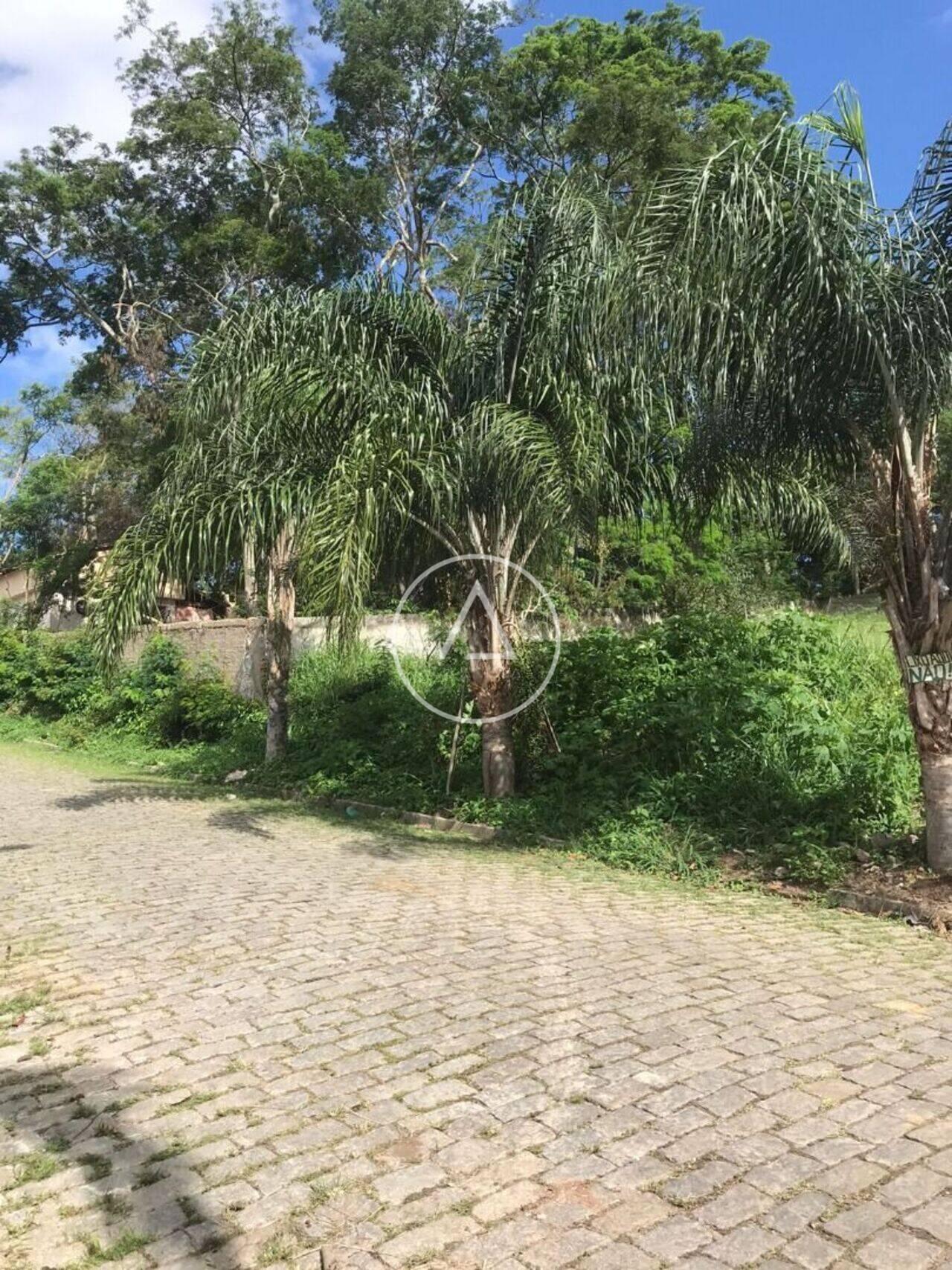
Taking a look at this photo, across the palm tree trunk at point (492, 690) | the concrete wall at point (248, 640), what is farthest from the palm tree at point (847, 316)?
the concrete wall at point (248, 640)

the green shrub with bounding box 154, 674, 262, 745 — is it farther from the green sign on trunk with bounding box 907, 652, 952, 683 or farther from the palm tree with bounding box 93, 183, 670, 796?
the green sign on trunk with bounding box 907, 652, 952, 683

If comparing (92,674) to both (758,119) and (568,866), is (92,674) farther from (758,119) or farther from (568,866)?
(758,119)

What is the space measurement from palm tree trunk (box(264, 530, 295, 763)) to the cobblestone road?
6846mm

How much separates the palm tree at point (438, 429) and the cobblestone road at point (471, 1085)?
3379 millimetres

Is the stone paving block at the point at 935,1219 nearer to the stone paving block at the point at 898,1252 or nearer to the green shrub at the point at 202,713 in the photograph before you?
the stone paving block at the point at 898,1252

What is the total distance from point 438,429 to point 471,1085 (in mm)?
6226

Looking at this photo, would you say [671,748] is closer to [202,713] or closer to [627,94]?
[202,713]

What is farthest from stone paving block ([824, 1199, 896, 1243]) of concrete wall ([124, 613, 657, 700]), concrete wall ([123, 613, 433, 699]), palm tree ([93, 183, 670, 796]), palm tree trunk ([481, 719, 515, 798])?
concrete wall ([123, 613, 433, 699])

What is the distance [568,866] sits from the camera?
7.86 metres

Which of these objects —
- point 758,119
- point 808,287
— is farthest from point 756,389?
point 758,119

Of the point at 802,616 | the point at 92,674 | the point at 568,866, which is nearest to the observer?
the point at 568,866

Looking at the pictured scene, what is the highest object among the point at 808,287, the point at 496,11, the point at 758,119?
the point at 496,11

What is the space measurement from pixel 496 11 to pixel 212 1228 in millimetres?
25392

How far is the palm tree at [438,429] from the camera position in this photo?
8180 millimetres
